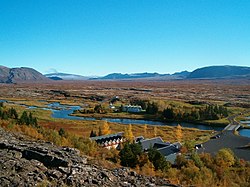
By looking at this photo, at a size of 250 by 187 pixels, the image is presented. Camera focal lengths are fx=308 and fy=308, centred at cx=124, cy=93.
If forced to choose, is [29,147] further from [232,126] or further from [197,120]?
[197,120]

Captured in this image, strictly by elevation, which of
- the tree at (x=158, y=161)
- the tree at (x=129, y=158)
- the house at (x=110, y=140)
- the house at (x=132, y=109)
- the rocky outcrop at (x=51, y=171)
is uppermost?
the rocky outcrop at (x=51, y=171)

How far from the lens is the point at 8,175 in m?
9.59

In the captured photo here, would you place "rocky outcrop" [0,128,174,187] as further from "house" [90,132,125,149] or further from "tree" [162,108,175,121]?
"tree" [162,108,175,121]

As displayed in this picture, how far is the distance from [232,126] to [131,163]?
4561 cm

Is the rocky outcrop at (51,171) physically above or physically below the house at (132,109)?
above

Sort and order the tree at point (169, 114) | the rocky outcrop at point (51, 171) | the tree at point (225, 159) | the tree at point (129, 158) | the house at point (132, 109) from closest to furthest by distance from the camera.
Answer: the rocky outcrop at point (51, 171) → the tree at point (129, 158) → the tree at point (225, 159) → the tree at point (169, 114) → the house at point (132, 109)

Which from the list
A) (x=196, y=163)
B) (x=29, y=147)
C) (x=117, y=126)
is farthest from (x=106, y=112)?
(x=29, y=147)

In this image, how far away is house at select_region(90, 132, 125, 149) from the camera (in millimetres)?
37562

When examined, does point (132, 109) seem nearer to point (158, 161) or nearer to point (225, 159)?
point (225, 159)

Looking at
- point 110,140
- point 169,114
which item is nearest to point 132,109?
point 169,114

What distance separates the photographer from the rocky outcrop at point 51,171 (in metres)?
9.70

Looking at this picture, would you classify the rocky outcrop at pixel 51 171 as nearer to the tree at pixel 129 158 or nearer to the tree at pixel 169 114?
the tree at pixel 129 158

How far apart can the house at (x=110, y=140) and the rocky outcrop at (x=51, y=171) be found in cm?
2379

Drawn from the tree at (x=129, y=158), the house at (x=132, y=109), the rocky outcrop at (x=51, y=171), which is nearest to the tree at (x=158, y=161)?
the tree at (x=129, y=158)
